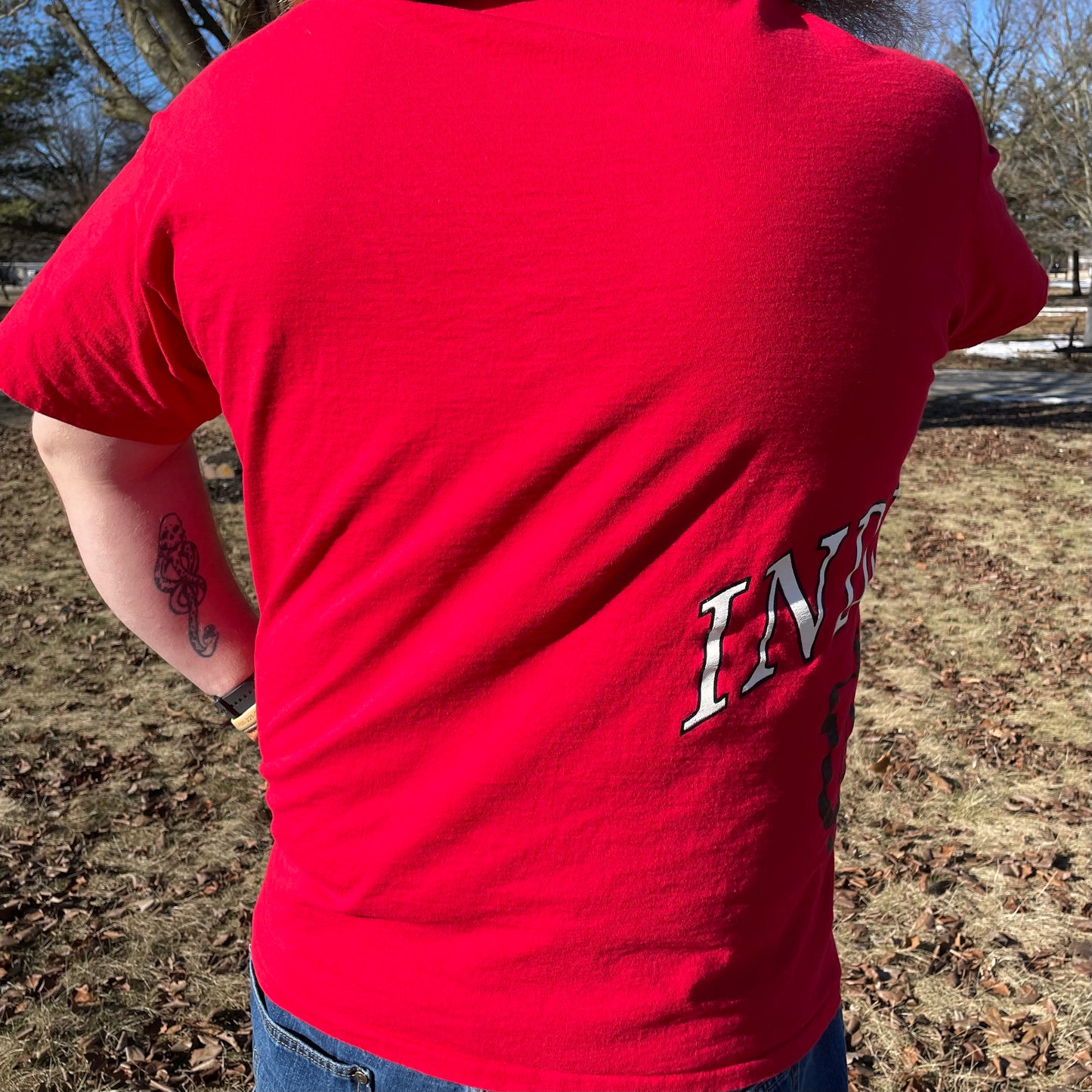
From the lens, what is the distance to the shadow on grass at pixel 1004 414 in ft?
53.7

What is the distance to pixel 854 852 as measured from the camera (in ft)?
15.3

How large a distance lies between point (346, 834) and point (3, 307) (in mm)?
43369

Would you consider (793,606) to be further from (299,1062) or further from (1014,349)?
(1014,349)

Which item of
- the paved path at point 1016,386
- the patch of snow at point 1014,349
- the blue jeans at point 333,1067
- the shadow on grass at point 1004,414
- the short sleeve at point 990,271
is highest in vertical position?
the short sleeve at point 990,271

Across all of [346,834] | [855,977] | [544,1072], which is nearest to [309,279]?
[346,834]

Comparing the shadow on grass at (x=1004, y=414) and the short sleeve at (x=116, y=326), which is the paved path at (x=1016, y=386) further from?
the short sleeve at (x=116, y=326)

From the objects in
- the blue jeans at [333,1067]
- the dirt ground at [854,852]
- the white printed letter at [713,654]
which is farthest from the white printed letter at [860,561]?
the dirt ground at [854,852]

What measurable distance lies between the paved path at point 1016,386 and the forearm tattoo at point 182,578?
19207 millimetres

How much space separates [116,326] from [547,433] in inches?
17.5

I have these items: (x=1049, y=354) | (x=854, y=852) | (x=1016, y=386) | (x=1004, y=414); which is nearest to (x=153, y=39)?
(x=854, y=852)

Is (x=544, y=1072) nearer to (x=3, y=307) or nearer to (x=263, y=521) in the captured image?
(x=263, y=521)

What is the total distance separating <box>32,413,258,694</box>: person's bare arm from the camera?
3.96 feet

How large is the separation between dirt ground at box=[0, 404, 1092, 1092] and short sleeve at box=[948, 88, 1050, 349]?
1.48 meters

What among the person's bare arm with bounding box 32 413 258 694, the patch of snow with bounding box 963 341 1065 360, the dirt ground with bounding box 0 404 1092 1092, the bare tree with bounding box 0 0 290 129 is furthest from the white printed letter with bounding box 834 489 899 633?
the patch of snow with bounding box 963 341 1065 360
